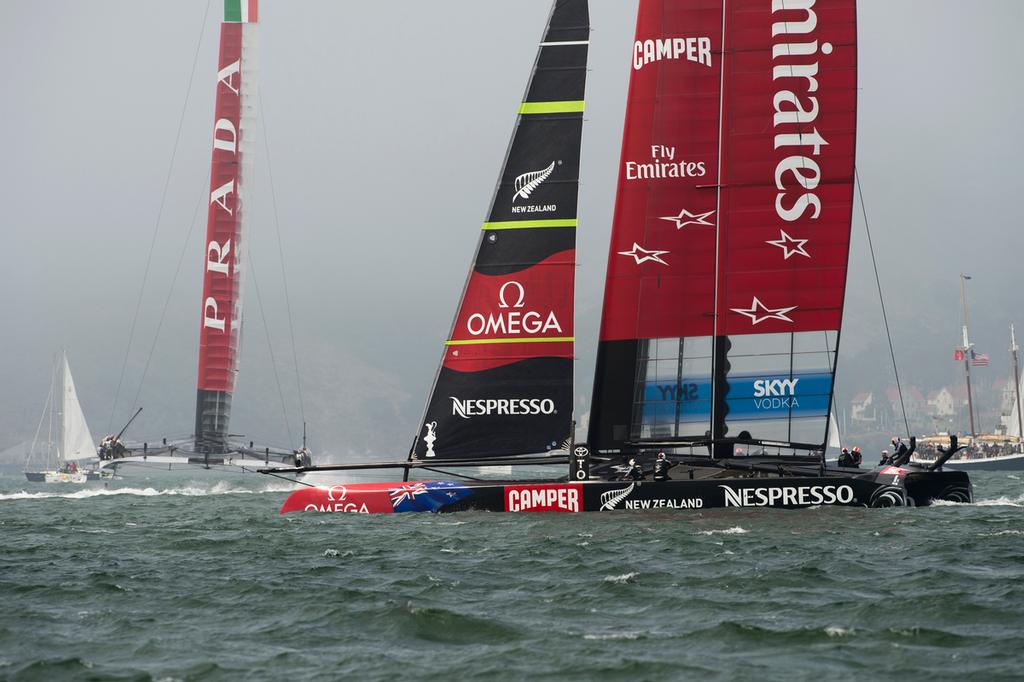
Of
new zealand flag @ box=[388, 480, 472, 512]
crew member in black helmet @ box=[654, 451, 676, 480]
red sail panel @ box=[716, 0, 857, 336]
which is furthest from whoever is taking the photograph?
red sail panel @ box=[716, 0, 857, 336]

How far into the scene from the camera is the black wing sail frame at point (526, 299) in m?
25.4

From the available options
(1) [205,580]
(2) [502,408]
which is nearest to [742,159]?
(2) [502,408]

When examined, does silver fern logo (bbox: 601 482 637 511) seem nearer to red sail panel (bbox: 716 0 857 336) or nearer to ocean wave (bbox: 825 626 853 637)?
red sail panel (bbox: 716 0 857 336)

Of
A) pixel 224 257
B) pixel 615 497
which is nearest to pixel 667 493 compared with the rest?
pixel 615 497

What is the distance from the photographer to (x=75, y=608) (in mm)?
14680

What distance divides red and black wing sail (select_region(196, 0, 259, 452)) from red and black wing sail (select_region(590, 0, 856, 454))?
27.9m

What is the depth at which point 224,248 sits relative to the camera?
50.5 meters

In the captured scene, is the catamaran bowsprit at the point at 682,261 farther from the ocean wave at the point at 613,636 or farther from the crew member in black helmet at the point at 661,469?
the ocean wave at the point at 613,636

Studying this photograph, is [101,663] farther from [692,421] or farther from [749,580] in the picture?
[692,421]

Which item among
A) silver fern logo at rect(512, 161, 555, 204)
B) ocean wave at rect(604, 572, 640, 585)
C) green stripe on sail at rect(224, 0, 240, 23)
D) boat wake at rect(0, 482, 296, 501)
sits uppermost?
green stripe on sail at rect(224, 0, 240, 23)

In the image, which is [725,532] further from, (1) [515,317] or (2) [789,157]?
(2) [789,157]

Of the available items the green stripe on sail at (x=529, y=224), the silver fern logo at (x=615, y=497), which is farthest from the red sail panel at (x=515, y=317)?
the silver fern logo at (x=615, y=497)

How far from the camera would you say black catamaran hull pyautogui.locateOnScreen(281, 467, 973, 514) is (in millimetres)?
23781

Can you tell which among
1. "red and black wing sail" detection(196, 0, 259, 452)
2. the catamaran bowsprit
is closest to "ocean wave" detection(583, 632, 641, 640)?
the catamaran bowsprit
